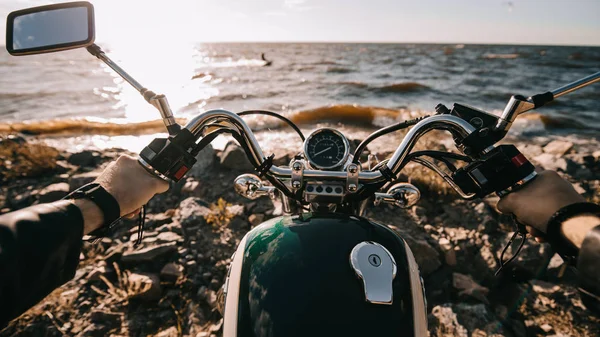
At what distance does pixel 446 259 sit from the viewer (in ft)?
10.3

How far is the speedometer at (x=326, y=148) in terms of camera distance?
1.58 metres

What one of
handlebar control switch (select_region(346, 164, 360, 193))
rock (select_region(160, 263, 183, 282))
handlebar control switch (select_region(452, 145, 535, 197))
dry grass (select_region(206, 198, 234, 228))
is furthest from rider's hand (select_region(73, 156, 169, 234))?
dry grass (select_region(206, 198, 234, 228))

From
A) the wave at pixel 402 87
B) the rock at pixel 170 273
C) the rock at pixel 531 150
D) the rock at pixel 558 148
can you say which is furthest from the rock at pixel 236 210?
the wave at pixel 402 87

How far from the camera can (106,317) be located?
2566 mm

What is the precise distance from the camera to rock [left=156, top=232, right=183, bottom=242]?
3290mm

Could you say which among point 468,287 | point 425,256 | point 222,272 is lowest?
point 222,272

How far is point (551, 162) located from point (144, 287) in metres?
6.64

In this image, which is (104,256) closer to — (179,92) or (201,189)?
(201,189)

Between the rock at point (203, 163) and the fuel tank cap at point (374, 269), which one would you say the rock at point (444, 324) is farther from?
the rock at point (203, 163)

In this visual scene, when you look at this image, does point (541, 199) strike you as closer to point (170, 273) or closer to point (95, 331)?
point (170, 273)

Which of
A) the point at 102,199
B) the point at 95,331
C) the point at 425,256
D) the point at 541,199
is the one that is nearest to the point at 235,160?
the point at 95,331

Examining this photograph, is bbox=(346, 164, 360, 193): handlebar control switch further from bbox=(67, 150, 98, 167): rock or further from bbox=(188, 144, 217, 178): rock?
bbox=(67, 150, 98, 167): rock

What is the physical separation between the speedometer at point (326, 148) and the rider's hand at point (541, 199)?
0.74 meters

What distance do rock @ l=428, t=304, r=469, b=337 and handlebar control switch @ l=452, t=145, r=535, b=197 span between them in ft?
5.41
